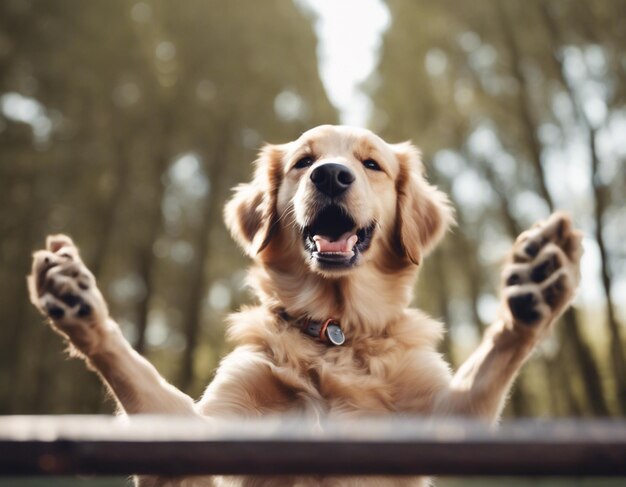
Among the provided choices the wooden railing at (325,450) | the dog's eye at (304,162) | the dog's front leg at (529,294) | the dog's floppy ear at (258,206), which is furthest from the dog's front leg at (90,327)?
the dog's eye at (304,162)

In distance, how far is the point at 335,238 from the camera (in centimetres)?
361

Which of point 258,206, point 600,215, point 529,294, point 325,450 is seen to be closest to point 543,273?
point 529,294

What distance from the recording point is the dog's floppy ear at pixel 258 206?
156 inches

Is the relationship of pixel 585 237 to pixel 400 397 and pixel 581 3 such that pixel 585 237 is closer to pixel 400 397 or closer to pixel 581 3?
pixel 400 397

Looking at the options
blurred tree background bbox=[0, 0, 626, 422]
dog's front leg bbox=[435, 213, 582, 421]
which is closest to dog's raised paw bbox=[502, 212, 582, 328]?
dog's front leg bbox=[435, 213, 582, 421]

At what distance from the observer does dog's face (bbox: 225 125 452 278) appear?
11.4 ft

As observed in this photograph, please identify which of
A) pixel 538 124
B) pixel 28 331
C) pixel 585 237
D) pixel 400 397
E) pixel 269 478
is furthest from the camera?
pixel 28 331

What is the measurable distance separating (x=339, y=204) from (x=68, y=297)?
168 centimetres

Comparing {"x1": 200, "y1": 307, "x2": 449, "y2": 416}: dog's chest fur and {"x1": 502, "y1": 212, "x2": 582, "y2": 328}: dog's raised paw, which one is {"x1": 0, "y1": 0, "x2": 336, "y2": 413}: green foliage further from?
{"x1": 502, "y1": 212, "x2": 582, "y2": 328}: dog's raised paw

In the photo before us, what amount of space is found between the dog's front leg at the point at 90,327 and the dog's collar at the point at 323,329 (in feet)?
3.11

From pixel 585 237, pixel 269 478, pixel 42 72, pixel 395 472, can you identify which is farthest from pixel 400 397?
pixel 42 72

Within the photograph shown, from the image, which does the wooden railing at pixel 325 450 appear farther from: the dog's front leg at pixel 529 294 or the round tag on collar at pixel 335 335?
the round tag on collar at pixel 335 335

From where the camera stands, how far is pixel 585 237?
216cm

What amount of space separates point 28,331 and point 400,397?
1276 cm
